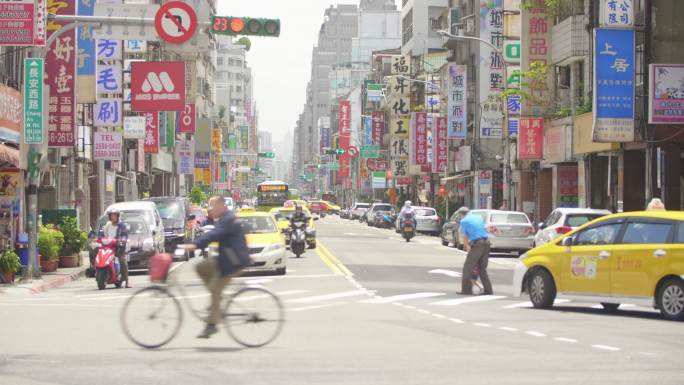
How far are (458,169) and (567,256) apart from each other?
5934cm

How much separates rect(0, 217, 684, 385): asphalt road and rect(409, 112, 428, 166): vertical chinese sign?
6212cm

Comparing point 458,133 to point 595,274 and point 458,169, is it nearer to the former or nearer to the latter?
point 458,169

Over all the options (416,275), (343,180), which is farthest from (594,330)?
(343,180)

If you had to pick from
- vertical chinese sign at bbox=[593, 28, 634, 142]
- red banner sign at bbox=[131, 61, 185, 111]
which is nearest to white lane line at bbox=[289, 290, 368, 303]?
vertical chinese sign at bbox=[593, 28, 634, 142]

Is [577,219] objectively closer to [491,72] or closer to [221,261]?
[221,261]

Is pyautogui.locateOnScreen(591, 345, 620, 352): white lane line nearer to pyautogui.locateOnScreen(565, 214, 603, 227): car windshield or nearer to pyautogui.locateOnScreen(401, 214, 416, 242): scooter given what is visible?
pyautogui.locateOnScreen(565, 214, 603, 227): car windshield

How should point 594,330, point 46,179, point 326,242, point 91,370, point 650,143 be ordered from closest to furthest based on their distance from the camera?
1. point 91,370
2. point 594,330
3. point 650,143
4. point 46,179
5. point 326,242

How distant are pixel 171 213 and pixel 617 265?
26422 millimetres

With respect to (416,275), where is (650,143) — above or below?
above

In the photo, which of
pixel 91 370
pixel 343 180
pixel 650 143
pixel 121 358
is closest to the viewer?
pixel 91 370

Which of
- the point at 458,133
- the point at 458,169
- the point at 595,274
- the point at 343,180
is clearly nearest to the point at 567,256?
the point at 595,274

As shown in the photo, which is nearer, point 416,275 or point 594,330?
point 594,330

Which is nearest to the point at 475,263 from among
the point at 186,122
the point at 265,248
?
the point at 265,248

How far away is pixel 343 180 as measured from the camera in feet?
579
